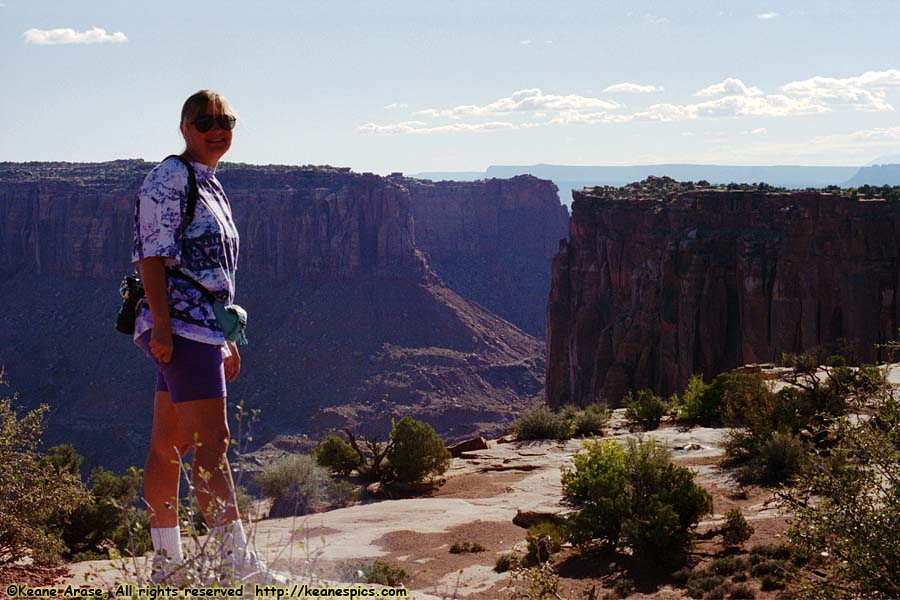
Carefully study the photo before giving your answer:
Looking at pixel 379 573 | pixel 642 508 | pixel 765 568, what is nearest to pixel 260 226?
pixel 642 508

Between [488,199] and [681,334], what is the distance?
61985 millimetres

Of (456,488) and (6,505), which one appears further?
(456,488)

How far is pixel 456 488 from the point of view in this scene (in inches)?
593

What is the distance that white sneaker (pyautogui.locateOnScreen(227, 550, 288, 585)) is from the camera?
14.2ft

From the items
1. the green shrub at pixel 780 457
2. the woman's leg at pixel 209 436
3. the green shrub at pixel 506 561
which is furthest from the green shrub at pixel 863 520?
the green shrub at pixel 780 457

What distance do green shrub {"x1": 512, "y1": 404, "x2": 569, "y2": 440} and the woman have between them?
48.2ft

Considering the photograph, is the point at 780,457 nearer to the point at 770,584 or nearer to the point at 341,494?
the point at 770,584

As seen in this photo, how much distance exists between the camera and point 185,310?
500 cm

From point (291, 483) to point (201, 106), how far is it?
33.3ft

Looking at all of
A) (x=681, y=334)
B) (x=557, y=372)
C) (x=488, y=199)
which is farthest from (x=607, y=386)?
(x=488, y=199)

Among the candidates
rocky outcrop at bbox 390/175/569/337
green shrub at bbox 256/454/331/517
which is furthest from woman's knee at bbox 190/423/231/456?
rocky outcrop at bbox 390/175/569/337

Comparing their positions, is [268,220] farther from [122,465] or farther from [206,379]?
[206,379]

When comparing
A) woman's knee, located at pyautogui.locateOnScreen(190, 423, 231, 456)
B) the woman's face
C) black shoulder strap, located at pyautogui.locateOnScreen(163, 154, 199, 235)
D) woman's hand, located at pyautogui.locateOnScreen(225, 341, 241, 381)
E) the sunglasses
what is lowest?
woman's knee, located at pyautogui.locateOnScreen(190, 423, 231, 456)

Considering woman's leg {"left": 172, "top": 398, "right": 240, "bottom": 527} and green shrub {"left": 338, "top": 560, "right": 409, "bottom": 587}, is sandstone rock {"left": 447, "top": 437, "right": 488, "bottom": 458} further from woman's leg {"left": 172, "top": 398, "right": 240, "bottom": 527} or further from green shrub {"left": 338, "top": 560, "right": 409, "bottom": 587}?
woman's leg {"left": 172, "top": 398, "right": 240, "bottom": 527}
